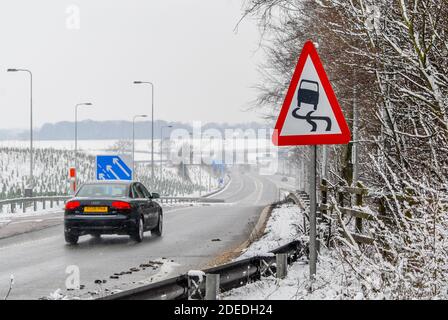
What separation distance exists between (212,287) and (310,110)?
6.44 ft

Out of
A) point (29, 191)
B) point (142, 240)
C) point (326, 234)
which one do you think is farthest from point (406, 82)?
point (29, 191)

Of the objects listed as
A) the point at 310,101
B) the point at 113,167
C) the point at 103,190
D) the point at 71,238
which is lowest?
the point at 71,238

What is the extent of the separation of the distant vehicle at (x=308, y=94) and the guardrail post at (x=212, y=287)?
1.88 metres

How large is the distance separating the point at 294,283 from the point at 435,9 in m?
3.77

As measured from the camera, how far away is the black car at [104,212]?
1697cm

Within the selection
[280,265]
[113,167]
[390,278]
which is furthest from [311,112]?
[113,167]

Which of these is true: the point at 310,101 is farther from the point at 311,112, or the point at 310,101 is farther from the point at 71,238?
the point at 71,238

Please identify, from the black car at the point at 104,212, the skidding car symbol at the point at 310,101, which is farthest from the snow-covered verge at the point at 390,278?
the black car at the point at 104,212

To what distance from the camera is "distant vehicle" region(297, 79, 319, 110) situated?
7.45m

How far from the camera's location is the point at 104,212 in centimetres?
1700

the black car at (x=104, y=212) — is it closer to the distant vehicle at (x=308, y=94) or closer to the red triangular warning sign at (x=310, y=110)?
the red triangular warning sign at (x=310, y=110)

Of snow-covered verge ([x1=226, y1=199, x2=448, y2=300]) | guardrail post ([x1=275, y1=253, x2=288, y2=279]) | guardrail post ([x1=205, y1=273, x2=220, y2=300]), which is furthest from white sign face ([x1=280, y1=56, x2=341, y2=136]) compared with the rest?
guardrail post ([x1=275, y1=253, x2=288, y2=279])

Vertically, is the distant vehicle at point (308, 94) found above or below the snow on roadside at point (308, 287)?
above

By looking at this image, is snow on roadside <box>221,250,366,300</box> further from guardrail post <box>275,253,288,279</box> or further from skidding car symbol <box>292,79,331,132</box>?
skidding car symbol <box>292,79,331,132</box>
